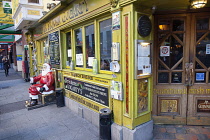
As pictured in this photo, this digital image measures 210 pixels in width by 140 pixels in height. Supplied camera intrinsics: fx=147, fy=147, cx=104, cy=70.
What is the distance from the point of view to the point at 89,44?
4312 mm

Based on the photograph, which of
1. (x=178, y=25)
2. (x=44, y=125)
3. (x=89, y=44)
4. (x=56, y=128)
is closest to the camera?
(x=178, y=25)

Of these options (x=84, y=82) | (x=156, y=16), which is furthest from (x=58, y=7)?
(x=156, y=16)

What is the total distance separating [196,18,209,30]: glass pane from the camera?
3342 millimetres

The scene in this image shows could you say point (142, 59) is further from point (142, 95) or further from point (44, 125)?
point (44, 125)

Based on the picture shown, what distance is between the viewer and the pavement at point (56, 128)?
10.9 feet

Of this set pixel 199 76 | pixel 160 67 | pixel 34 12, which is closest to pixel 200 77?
pixel 199 76

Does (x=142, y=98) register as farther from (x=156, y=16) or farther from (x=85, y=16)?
(x=85, y=16)

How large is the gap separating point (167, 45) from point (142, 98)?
1464 mm

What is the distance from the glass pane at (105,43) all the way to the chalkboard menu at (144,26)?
2.95 feet

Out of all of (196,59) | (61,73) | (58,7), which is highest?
(58,7)

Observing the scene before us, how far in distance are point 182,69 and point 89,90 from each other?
2.45 m

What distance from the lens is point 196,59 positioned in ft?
11.2

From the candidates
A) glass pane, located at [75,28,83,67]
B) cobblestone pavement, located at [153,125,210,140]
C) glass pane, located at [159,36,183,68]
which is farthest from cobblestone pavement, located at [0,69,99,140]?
glass pane, located at [159,36,183,68]

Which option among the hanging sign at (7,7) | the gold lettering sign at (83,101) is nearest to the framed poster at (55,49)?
the gold lettering sign at (83,101)
